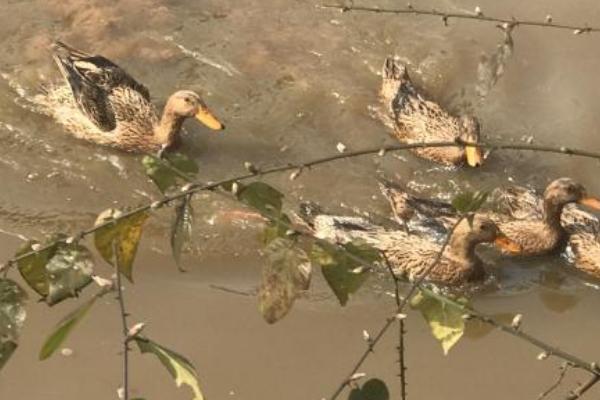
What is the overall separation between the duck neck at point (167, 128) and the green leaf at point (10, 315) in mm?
4579

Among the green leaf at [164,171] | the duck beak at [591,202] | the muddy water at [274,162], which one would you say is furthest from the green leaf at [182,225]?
the duck beak at [591,202]

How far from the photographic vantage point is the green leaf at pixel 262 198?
1.70 m

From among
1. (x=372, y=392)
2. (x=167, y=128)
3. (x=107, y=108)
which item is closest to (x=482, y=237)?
(x=167, y=128)

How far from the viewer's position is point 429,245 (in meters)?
5.57

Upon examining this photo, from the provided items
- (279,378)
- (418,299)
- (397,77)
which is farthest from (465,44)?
(418,299)

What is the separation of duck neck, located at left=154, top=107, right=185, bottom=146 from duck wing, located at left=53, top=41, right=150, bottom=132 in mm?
262

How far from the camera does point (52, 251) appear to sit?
1619 mm

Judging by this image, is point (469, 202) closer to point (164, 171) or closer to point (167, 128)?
point (164, 171)

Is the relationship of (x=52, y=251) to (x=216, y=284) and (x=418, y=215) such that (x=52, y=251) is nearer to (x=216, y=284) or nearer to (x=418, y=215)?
(x=216, y=284)

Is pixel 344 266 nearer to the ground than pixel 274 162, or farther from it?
farther from it

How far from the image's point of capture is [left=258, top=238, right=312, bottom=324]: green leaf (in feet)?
5.38

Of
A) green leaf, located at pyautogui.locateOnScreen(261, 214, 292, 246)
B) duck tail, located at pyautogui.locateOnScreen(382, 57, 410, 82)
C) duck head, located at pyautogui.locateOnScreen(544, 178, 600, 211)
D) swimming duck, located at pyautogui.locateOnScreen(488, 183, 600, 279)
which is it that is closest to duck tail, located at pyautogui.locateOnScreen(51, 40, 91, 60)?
duck tail, located at pyautogui.locateOnScreen(382, 57, 410, 82)

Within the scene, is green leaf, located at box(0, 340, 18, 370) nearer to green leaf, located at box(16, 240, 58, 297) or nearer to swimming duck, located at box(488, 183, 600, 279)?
green leaf, located at box(16, 240, 58, 297)

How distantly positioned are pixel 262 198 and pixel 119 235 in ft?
0.79
